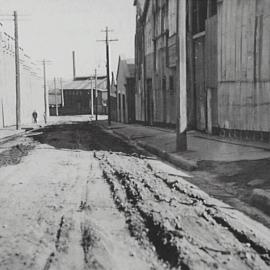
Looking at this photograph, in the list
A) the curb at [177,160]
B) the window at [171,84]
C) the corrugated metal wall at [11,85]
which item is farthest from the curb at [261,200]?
the corrugated metal wall at [11,85]

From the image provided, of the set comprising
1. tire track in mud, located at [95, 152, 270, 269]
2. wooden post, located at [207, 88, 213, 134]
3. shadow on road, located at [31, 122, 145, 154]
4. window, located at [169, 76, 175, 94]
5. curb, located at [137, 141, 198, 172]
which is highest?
window, located at [169, 76, 175, 94]

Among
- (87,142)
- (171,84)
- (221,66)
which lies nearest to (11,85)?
(171,84)

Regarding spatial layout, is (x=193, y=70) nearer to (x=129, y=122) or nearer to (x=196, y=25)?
(x=196, y=25)

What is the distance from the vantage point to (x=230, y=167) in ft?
32.3

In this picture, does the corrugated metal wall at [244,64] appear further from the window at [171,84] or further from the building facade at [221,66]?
the window at [171,84]

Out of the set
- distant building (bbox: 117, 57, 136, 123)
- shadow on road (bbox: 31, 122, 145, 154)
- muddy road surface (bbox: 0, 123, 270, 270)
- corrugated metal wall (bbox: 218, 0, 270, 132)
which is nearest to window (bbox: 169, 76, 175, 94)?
shadow on road (bbox: 31, 122, 145, 154)

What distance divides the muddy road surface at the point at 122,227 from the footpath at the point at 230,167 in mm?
539

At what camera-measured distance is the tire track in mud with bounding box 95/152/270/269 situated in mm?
4070

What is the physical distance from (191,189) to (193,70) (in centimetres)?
1287

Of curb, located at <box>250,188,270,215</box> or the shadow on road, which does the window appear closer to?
the shadow on road

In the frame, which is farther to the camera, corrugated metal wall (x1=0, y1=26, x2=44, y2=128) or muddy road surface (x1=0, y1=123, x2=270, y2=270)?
corrugated metal wall (x1=0, y1=26, x2=44, y2=128)

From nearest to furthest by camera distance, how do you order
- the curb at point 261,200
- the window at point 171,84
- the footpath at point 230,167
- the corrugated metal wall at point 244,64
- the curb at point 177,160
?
the curb at point 261,200, the footpath at point 230,167, the curb at point 177,160, the corrugated metal wall at point 244,64, the window at point 171,84

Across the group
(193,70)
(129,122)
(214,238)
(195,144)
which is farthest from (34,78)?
(214,238)

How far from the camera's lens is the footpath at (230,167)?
729 cm
